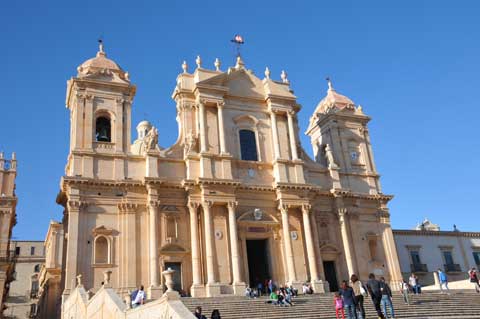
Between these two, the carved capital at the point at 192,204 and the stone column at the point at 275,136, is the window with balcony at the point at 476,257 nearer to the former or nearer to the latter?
the stone column at the point at 275,136

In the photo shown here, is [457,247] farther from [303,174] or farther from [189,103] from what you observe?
[189,103]

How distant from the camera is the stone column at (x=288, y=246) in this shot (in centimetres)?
2575

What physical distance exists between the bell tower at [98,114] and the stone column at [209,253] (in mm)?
4499

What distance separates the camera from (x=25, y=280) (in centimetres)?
5144

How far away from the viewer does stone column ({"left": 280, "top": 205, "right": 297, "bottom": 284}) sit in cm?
2575

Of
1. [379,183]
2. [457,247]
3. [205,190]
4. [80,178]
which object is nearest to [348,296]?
[205,190]

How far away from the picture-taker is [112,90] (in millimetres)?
27297

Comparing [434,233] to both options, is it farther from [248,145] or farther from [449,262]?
[248,145]

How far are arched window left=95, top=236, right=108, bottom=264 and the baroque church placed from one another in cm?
5

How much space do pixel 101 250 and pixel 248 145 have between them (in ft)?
32.7

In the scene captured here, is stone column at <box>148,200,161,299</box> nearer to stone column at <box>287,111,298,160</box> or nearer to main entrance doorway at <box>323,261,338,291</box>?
stone column at <box>287,111,298,160</box>

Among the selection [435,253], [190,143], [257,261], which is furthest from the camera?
[435,253]

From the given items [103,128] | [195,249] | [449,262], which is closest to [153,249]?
[195,249]

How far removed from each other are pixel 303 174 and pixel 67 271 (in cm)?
1326
